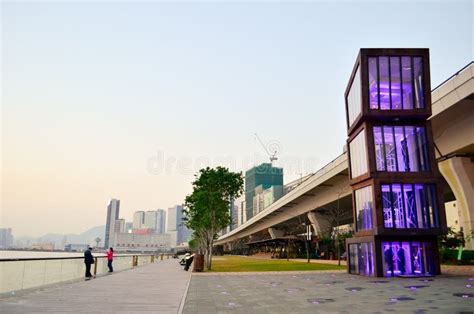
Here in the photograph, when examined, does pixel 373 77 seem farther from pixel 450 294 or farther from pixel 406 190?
pixel 450 294

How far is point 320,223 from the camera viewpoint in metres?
71.1

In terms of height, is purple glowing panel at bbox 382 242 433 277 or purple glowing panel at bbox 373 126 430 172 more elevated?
purple glowing panel at bbox 373 126 430 172

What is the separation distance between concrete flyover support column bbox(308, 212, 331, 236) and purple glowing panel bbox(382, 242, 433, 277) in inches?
1766

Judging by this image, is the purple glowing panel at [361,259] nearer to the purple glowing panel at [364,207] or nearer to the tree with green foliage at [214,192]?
the purple glowing panel at [364,207]

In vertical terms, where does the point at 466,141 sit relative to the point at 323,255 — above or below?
above

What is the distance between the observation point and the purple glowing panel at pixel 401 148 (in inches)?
1073

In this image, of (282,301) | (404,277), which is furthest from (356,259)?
(282,301)

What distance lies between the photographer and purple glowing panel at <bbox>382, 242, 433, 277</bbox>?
25828 millimetres

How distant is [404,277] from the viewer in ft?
81.5

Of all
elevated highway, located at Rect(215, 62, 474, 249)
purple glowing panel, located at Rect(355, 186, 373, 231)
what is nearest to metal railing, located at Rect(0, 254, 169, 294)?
purple glowing panel, located at Rect(355, 186, 373, 231)

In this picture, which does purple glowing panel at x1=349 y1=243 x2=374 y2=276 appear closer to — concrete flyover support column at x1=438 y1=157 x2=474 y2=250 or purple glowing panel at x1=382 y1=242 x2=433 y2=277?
purple glowing panel at x1=382 y1=242 x2=433 y2=277

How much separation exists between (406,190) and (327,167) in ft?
82.1

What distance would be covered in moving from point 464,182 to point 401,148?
38.8 feet

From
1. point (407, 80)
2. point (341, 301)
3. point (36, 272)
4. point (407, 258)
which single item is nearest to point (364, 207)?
point (407, 258)
